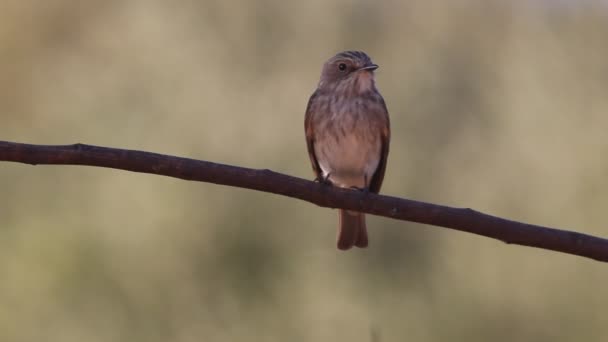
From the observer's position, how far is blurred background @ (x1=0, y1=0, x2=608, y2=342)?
7.68m

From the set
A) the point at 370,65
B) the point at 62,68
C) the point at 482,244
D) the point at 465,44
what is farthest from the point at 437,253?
the point at 62,68

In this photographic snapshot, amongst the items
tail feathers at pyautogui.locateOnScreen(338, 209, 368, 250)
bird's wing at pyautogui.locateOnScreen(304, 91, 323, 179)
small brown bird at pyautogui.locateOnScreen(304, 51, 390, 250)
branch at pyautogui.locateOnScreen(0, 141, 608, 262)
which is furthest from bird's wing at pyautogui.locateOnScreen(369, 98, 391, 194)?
branch at pyautogui.locateOnScreen(0, 141, 608, 262)

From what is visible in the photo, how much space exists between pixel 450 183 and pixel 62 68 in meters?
4.78

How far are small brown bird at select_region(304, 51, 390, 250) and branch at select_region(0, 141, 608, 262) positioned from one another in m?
2.42

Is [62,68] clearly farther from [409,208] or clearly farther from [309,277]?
[409,208]

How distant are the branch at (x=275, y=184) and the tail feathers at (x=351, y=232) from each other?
107 inches

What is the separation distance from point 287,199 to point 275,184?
19.0 feet

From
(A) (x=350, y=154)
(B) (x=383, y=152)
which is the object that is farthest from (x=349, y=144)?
(B) (x=383, y=152)

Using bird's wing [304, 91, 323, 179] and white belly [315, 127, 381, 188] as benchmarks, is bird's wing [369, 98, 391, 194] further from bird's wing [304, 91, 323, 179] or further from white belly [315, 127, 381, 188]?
bird's wing [304, 91, 323, 179]

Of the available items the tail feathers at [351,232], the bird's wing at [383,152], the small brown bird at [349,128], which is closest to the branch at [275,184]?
the small brown bird at [349,128]

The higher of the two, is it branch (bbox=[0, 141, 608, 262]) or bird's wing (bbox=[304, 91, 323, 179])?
bird's wing (bbox=[304, 91, 323, 179])

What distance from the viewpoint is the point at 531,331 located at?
301 inches

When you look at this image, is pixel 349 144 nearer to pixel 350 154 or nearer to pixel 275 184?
pixel 350 154

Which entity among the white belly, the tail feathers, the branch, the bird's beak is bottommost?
the branch
